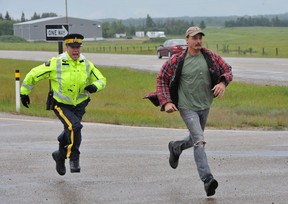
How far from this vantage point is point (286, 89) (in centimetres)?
2314

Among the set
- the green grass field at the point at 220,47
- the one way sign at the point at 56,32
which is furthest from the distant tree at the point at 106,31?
the one way sign at the point at 56,32

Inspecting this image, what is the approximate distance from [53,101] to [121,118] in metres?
7.17

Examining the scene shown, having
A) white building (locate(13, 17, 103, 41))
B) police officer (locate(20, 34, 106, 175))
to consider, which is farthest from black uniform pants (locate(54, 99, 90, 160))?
white building (locate(13, 17, 103, 41))

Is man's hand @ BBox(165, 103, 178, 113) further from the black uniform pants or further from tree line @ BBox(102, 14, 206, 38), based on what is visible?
tree line @ BBox(102, 14, 206, 38)

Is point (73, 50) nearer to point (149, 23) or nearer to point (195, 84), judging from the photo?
point (195, 84)

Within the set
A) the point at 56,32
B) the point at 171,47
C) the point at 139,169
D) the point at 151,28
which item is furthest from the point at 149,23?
the point at 139,169

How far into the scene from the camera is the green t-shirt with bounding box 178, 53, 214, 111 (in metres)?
8.08

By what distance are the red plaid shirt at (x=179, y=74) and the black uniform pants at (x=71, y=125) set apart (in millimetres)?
1211

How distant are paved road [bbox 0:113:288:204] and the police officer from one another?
0.55 m

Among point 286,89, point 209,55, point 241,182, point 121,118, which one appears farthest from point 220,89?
point 286,89

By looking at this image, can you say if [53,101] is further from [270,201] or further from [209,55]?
[270,201]

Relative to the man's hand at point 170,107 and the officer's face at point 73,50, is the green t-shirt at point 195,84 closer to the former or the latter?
the man's hand at point 170,107

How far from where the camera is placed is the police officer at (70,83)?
29.2ft

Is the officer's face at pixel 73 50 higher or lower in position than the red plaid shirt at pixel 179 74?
higher
